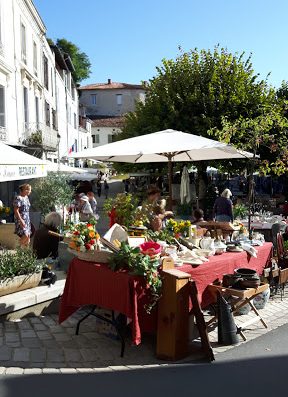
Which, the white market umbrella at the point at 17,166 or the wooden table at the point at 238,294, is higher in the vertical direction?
the white market umbrella at the point at 17,166

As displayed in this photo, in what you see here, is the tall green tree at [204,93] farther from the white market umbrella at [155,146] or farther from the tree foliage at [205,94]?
the white market umbrella at [155,146]

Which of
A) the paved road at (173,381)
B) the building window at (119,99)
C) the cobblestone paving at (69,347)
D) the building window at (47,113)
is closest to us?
the paved road at (173,381)

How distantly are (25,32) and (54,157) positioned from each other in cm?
795

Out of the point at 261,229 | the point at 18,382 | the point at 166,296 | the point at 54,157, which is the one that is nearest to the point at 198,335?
the point at 166,296

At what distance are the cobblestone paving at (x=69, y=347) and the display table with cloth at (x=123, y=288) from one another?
294 millimetres

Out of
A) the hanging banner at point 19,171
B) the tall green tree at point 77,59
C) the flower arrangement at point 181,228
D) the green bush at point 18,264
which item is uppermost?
the tall green tree at point 77,59

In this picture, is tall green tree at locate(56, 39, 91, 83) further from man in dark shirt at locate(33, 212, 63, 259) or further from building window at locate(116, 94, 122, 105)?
man in dark shirt at locate(33, 212, 63, 259)

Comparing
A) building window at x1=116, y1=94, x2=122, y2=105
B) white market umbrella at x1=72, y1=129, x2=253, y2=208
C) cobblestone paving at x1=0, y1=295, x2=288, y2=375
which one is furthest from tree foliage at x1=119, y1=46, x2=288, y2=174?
building window at x1=116, y1=94, x2=122, y2=105

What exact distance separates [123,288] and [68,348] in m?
0.97

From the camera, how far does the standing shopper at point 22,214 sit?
819cm

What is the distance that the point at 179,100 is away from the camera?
17.4 metres

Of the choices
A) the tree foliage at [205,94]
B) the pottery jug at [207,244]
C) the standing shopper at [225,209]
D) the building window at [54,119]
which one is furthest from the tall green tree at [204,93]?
the pottery jug at [207,244]

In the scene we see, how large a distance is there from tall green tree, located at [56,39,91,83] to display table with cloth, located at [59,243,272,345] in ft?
142

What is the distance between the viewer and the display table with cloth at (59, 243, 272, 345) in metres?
4.33
